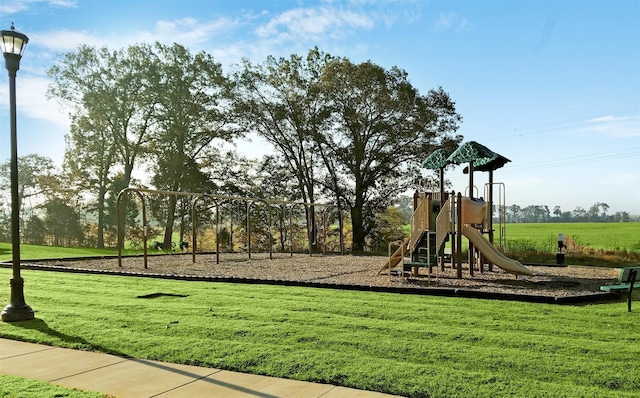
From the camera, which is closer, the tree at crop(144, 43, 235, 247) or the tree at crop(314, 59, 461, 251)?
the tree at crop(314, 59, 461, 251)

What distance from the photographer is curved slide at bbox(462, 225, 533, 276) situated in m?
10.6

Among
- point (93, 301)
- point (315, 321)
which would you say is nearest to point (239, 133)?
A: point (93, 301)

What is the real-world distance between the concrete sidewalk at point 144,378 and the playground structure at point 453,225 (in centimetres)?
631

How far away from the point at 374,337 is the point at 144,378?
7.72 feet

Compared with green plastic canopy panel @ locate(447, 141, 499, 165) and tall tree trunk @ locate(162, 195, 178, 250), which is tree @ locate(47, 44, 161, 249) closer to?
tall tree trunk @ locate(162, 195, 178, 250)

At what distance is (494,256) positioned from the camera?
10758 millimetres

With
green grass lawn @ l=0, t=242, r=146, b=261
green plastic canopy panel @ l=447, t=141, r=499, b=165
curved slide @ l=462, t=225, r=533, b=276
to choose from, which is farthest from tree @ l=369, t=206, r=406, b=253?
curved slide @ l=462, t=225, r=533, b=276

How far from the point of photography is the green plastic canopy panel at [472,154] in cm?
1187

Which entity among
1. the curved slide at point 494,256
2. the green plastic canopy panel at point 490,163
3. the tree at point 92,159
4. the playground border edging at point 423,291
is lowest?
the playground border edging at point 423,291

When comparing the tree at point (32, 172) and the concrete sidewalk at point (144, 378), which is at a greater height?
the tree at point (32, 172)

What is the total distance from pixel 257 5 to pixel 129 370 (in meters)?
11.5

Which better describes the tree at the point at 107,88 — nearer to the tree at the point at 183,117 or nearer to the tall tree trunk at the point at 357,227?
the tree at the point at 183,117

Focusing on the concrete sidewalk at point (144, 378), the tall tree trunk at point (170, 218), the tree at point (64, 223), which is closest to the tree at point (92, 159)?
the tree at point (64, 223)

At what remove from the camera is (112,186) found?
3112 cm
